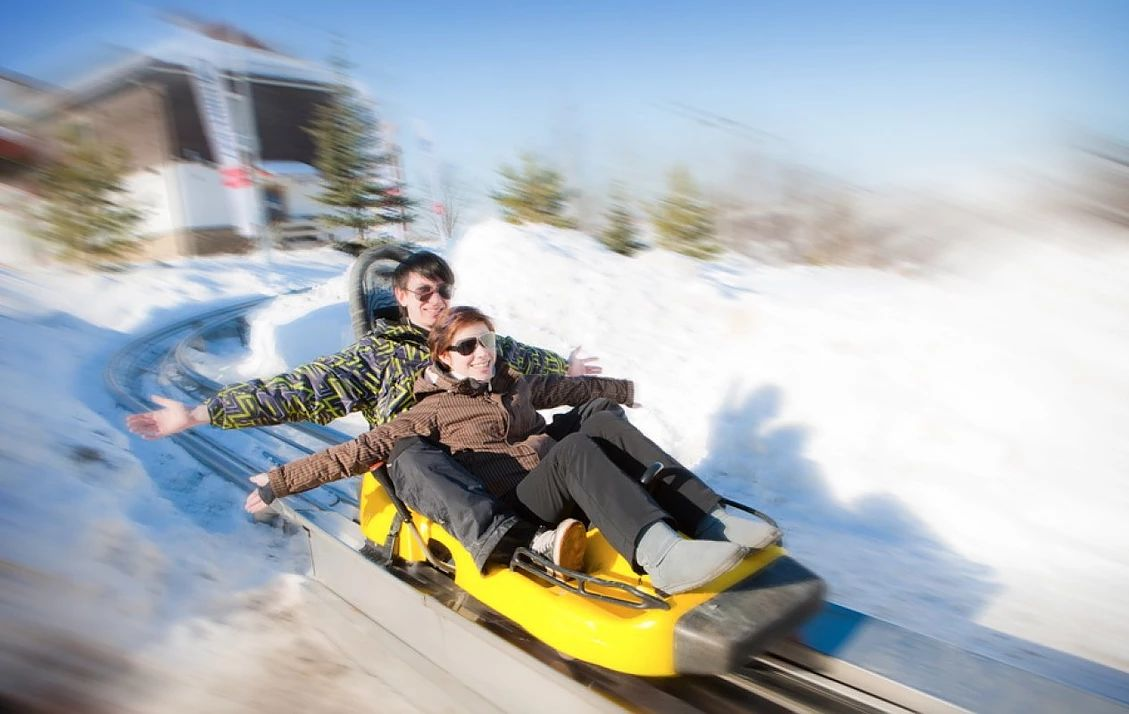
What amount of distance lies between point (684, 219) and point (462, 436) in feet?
23.0

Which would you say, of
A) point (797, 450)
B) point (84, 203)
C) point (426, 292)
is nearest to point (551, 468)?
point (426, 292)

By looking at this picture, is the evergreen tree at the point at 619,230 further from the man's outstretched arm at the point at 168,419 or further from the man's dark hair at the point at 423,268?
the man's outstretched arm at the point at 168,419

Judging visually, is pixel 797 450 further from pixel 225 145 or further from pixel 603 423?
pixel 225 145

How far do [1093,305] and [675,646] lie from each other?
5.30m

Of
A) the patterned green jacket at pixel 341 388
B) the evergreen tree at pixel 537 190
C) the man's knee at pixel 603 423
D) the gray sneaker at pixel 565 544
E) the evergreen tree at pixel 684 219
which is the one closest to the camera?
the gray sneaker at pixel 565 544

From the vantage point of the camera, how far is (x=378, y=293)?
370 centimetres

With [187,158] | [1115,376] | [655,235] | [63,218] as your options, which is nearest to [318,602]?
[1115,376]

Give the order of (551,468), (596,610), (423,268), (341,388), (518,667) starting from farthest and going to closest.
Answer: (423,268)
(341,388)
(551,468)
(518,667)
(596,610)

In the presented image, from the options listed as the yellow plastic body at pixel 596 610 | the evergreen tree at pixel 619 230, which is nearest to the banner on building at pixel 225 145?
the evergreen tree at pixel 619 230

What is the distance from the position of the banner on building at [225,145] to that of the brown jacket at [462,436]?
1074cm

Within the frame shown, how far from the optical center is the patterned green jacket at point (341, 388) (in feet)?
9.66

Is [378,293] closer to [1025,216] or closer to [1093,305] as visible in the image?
[1093,305]

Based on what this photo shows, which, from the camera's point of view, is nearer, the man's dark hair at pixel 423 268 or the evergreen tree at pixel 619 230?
the man's dark hair at pixel 423 268

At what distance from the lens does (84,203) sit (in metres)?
10.0
